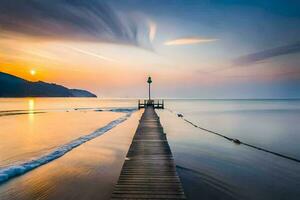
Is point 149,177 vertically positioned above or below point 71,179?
above

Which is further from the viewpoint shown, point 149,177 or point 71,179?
point 71,179

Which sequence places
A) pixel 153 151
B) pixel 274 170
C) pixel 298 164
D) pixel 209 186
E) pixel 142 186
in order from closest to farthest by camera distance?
pixel 142 186 < pixel 209 186 < pixel 153 151 < pixel 274 170 < pixel 298 164

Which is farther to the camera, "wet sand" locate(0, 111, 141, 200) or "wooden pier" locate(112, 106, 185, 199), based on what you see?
"wet sand" locate(0, 111, 141, 200)

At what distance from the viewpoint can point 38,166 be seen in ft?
37.5

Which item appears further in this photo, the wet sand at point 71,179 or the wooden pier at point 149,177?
the wet sand at point 71,179

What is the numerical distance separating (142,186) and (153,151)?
4.09 m

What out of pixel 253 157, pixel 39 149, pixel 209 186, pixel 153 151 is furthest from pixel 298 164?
pixel 39 149

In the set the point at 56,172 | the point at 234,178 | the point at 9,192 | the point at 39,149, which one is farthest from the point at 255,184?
the point at 39,149

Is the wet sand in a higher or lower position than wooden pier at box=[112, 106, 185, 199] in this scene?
lower

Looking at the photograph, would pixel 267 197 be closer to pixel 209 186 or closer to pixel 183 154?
pixel 209 186

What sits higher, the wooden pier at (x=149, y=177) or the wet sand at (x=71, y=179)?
the wooden pier at (x=149, y=177)

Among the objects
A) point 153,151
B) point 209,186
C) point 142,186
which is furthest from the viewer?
point 153,151

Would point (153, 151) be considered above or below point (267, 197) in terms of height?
above

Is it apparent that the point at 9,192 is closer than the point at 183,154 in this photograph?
Yes
